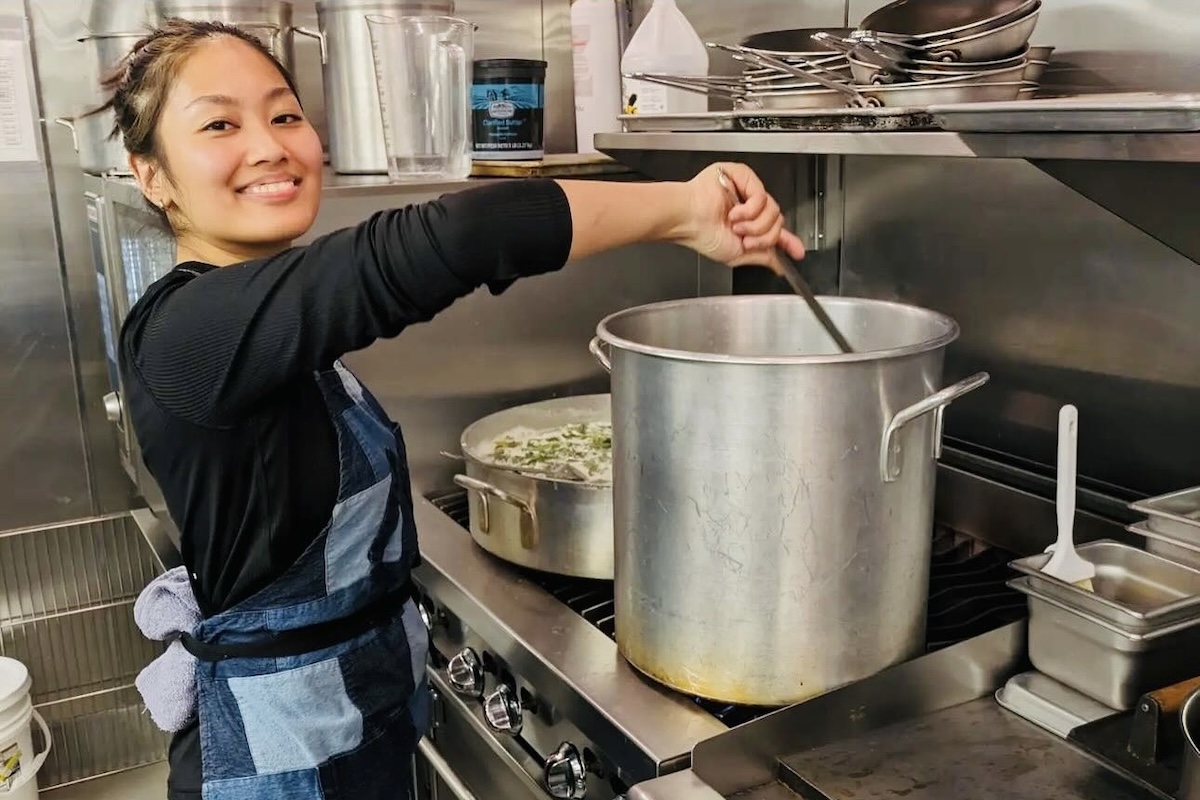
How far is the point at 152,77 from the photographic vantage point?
1.03 meters

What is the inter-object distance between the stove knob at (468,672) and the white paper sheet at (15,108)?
4.38 ft

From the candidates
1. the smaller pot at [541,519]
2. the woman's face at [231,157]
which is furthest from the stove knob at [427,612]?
the woman's face at [231,157]

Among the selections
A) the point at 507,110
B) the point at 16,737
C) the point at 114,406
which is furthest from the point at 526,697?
the point at 16,737

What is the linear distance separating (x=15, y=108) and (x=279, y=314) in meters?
1.47

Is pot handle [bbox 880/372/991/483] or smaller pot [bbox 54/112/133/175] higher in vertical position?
smaller pot [bbox 54/112/133/175]

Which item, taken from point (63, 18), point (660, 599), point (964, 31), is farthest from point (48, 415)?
point (964, 31)

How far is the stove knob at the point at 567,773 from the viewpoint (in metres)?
1.06

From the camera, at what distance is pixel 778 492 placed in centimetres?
87

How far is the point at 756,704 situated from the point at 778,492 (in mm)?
197

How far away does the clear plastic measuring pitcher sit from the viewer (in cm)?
156

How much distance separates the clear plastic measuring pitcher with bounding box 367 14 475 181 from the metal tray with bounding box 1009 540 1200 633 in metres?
1.01

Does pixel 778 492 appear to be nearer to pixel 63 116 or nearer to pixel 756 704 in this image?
pixel 756 704

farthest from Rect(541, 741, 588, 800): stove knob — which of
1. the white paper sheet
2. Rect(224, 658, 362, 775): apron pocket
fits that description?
the white paper sheet

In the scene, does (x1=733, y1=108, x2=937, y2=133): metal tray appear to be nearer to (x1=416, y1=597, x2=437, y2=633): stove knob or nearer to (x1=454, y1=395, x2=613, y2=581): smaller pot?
(x1=454, y1=395, x2=613, y2=581): smaller pot
